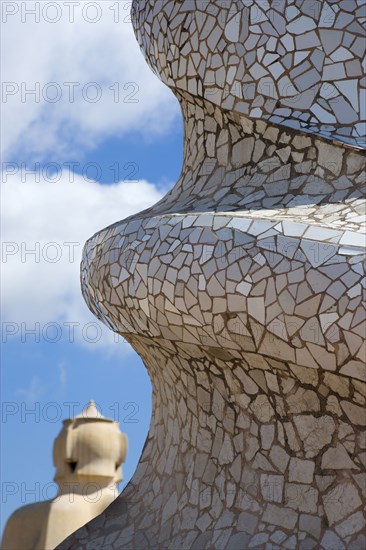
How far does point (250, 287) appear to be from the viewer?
4754 millimetres

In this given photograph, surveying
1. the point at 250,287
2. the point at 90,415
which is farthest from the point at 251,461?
the point at 90,415

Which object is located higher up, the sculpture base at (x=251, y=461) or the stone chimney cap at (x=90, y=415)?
the stone chimney cap at (x=90, y=415)

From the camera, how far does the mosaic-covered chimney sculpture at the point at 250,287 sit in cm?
472

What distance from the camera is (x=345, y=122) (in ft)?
17.3

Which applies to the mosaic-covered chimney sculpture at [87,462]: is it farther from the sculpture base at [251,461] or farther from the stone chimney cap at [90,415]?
the sculpture base at [251,461]

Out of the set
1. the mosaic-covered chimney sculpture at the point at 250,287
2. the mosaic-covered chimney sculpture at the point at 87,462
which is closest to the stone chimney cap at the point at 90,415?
the mosaic-covered chimney sculpture at the point at 87,462

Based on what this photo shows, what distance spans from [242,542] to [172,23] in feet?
8.17

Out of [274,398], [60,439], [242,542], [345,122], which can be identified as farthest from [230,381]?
[60,439]

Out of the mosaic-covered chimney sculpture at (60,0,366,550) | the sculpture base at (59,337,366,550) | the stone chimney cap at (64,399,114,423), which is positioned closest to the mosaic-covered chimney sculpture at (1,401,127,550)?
the stone chimney cap at (64,399,114,423)

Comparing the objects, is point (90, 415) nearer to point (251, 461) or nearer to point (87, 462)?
point (87, 462)

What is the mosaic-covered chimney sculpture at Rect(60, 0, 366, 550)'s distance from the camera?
472 centimetres

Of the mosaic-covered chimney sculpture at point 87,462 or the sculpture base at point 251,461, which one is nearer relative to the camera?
the sculpture base at point 251,461

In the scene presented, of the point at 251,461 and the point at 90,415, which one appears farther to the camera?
the point at 90,415

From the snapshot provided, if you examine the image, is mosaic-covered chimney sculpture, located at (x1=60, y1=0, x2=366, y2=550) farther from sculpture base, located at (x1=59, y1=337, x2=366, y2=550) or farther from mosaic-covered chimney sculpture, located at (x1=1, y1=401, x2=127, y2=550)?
mosaic-covered chimney sculpture, located at (x1=1, y1=401, x2=127, y2=550)
